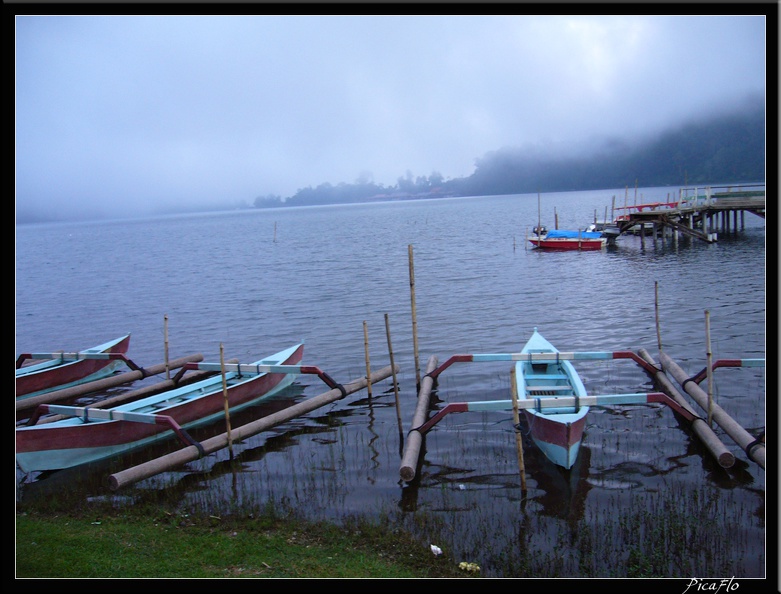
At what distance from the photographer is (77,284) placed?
44.7 meters

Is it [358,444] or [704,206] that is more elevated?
[704,206]

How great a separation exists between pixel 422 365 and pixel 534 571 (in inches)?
442

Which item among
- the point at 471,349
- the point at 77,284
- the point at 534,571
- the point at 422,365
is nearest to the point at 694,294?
the point at 471,349

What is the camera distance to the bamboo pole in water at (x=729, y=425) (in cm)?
1030

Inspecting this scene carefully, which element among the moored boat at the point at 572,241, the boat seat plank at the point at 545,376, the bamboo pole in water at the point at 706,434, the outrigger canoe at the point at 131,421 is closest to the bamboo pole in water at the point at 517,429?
the bamboo pole in water at the point at 706,434

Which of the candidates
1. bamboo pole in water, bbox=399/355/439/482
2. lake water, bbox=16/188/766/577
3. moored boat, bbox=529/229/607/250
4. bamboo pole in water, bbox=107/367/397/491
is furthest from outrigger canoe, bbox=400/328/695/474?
moored boat, bbox=529/229/607/250

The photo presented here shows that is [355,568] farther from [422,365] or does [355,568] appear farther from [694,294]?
[694,294]

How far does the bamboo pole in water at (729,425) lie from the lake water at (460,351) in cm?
52

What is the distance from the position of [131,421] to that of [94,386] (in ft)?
17.3

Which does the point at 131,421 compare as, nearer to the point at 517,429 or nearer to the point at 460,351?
the point at 517,429

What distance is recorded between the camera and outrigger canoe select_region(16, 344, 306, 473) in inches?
470

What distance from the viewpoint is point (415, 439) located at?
460 inches

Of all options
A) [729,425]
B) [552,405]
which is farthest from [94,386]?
[729,425]

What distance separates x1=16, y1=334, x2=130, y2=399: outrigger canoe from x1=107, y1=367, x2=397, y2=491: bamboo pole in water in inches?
278
